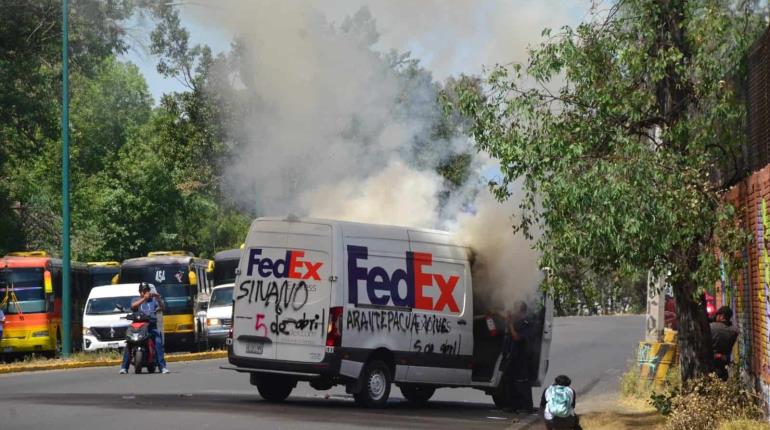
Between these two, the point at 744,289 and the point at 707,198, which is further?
the point at 744,289

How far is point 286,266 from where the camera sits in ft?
56.0

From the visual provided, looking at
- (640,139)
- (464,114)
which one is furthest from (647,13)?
(464,114)

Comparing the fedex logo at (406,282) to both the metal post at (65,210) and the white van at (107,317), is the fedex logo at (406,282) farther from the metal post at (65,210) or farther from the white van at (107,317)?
the white van at (107,317)

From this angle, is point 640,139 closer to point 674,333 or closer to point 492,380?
point 492,380

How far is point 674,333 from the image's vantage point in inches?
880

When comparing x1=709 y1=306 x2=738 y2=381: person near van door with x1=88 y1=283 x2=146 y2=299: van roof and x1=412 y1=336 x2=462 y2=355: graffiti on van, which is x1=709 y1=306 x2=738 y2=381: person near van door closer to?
x1=412 y1=336 x2=462 y2=355: graffiti on van

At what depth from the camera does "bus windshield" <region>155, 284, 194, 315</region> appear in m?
38.4

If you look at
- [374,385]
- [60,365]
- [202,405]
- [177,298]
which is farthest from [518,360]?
[177,298]

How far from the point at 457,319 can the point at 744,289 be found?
4.39m

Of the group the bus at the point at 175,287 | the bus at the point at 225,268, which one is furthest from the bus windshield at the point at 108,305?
the bus at the point at 225,268

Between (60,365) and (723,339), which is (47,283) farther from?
(723,339)

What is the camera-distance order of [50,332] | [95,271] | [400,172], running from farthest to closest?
[95,271], [50,332], [400,172]

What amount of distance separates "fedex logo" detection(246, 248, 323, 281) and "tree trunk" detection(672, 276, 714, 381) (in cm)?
457

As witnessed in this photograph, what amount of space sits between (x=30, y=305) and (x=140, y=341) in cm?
1058
